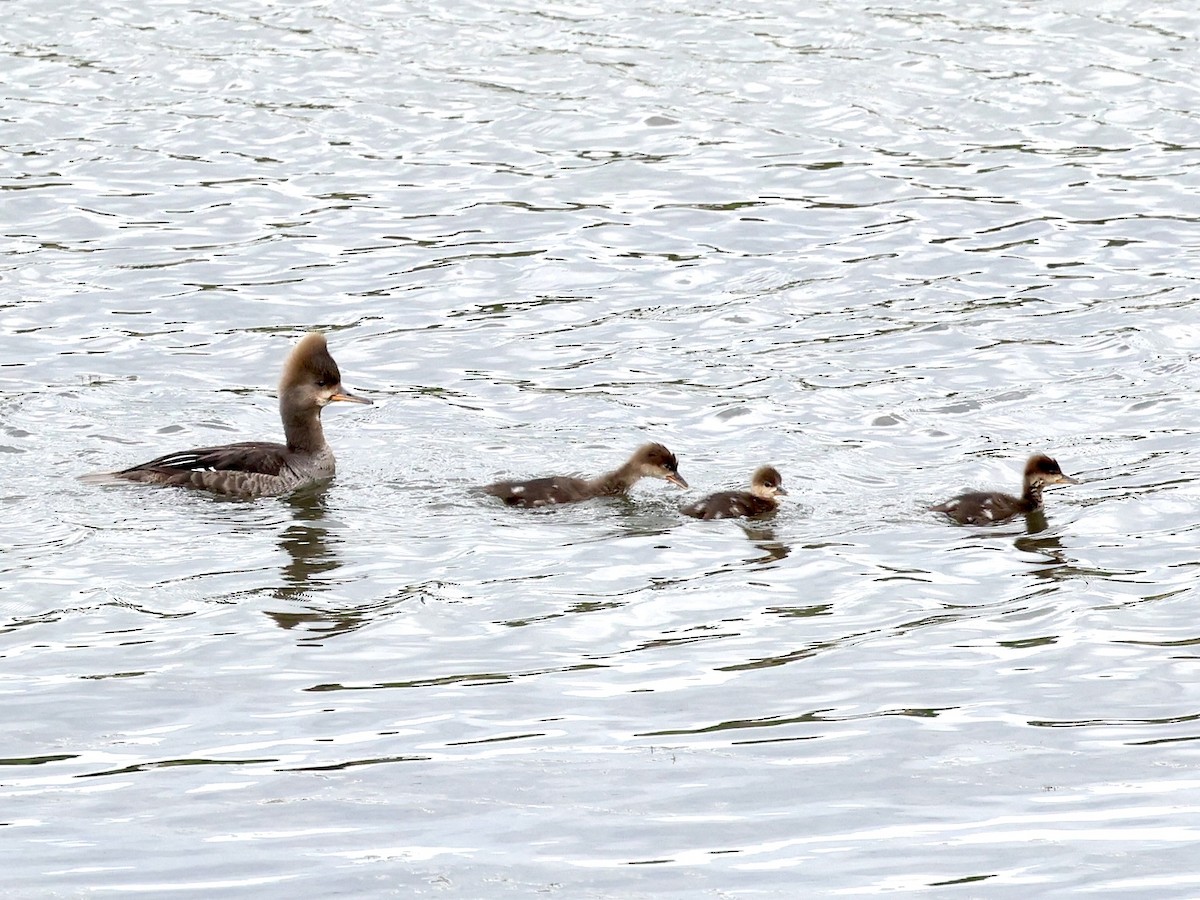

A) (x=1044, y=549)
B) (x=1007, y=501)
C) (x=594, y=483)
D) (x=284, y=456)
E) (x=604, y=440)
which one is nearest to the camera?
(x=1044, y=549)

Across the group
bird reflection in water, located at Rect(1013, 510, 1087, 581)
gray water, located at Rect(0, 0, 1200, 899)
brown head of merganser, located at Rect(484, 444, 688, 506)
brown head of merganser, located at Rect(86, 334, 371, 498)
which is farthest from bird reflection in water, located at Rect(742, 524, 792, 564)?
brown head of merganser, located at Rect(86, 334, 371, 498)

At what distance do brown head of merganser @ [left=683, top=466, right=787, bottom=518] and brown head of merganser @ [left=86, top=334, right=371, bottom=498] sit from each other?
7.03ft

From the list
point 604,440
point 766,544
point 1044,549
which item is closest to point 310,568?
point 766,544

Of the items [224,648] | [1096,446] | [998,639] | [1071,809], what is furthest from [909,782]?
[1096,446]

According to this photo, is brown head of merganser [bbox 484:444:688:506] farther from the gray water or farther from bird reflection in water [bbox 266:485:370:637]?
bird reflection in water [bbox 266:485:370:637]

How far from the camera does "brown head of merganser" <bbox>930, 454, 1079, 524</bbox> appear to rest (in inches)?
397

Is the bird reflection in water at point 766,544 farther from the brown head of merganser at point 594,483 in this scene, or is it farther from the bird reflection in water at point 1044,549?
the bird reflection in water at point 1044,549

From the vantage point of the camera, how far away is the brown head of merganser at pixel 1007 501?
10094 millimetres

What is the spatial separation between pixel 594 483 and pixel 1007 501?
81.2 inches

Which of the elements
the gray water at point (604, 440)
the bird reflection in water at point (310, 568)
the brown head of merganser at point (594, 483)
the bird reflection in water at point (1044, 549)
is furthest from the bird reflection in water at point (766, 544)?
the bird reflection in water at point (310, 568)

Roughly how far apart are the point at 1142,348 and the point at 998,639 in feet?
16.7

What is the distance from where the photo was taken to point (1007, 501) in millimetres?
10219

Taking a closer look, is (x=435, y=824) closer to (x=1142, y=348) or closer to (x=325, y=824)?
(x=325, y=824)

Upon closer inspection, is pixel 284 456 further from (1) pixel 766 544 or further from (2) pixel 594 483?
(1) pixel 766 544
